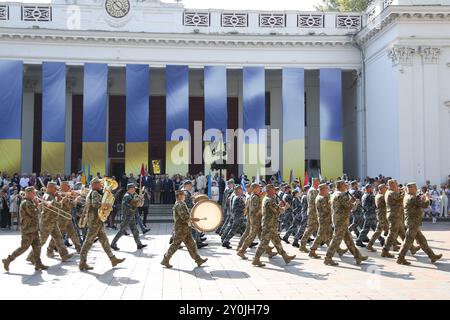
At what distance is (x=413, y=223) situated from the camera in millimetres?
11859

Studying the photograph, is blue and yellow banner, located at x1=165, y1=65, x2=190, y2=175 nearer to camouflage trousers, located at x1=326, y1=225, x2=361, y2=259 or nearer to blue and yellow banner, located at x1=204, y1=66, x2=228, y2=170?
blue and yellow banner, located at x1=204, y1=66, x2=228, y2=170

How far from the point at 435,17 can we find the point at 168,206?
634 inches

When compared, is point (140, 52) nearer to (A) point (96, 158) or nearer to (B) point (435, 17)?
(A) point (96, 158)

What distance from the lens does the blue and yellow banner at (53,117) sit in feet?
93.3

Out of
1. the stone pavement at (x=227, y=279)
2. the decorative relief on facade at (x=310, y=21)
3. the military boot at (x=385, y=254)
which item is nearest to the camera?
the stone pavement at (x=227, y=279)

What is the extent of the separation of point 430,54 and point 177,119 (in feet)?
44.8

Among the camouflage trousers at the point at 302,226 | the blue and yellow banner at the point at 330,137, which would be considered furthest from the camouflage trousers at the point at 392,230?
the blue and yellow banner at the point at 330,137

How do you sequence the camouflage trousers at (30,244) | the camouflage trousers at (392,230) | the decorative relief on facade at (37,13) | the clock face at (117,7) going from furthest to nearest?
the clock face at (117,7)
the decorative relief on facade at (37,13)
the camouflage trousers at (392,230)
the camouflage trousers at (30,244)

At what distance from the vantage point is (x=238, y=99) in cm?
3397

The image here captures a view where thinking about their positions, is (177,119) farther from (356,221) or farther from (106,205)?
(106,205)

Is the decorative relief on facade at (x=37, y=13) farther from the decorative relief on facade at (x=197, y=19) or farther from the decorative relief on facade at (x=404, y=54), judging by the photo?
the decorative relief on facade at (x=404, y=54)

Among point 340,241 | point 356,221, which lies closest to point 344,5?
point 356,221

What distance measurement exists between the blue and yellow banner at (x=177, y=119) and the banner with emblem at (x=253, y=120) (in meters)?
3.35

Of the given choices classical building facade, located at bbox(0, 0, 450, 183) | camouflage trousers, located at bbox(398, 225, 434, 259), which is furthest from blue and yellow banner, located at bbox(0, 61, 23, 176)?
camouflage trousers, located at bbox(398, 225, 434, 259)
